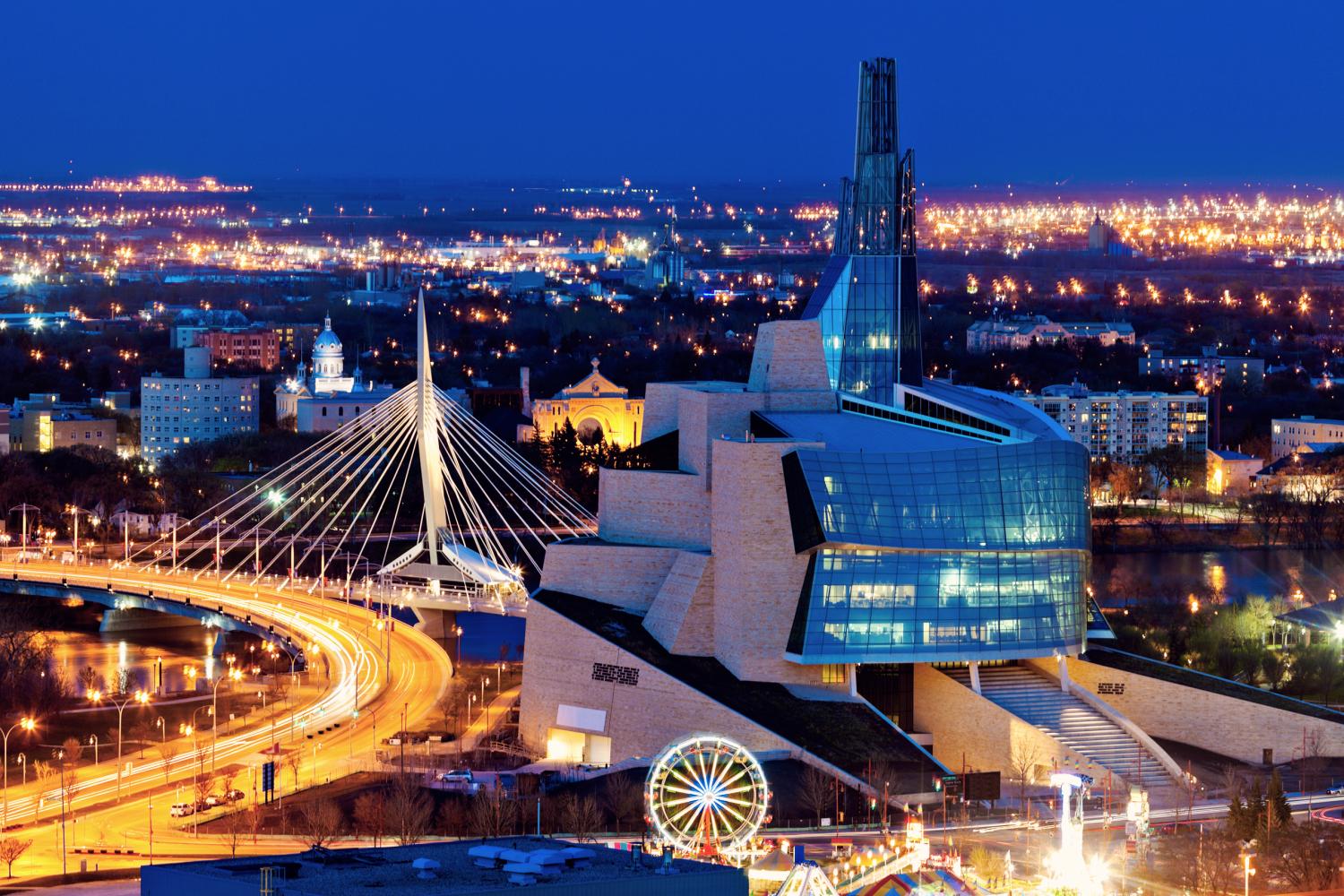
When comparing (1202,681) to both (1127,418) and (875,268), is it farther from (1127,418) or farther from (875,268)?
(1127,418)

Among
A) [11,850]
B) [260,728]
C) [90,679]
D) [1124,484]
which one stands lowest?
[11,850]

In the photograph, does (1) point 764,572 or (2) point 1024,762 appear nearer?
(2) point 1024,762

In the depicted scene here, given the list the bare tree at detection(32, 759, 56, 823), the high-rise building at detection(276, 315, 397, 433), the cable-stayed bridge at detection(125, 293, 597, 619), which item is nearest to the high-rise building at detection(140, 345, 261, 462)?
the high-rise building at detection(276, 315, 397, 433)

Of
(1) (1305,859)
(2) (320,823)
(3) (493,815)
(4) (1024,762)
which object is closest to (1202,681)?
(4) (1024,762)

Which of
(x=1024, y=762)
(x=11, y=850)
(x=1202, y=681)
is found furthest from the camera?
(x=1202, y=681)

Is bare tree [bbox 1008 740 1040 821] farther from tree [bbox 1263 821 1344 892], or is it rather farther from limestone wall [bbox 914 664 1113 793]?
tree [bbox 1263 821 1344 892]

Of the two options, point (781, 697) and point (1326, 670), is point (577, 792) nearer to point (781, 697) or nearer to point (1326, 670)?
point (781, 697)
